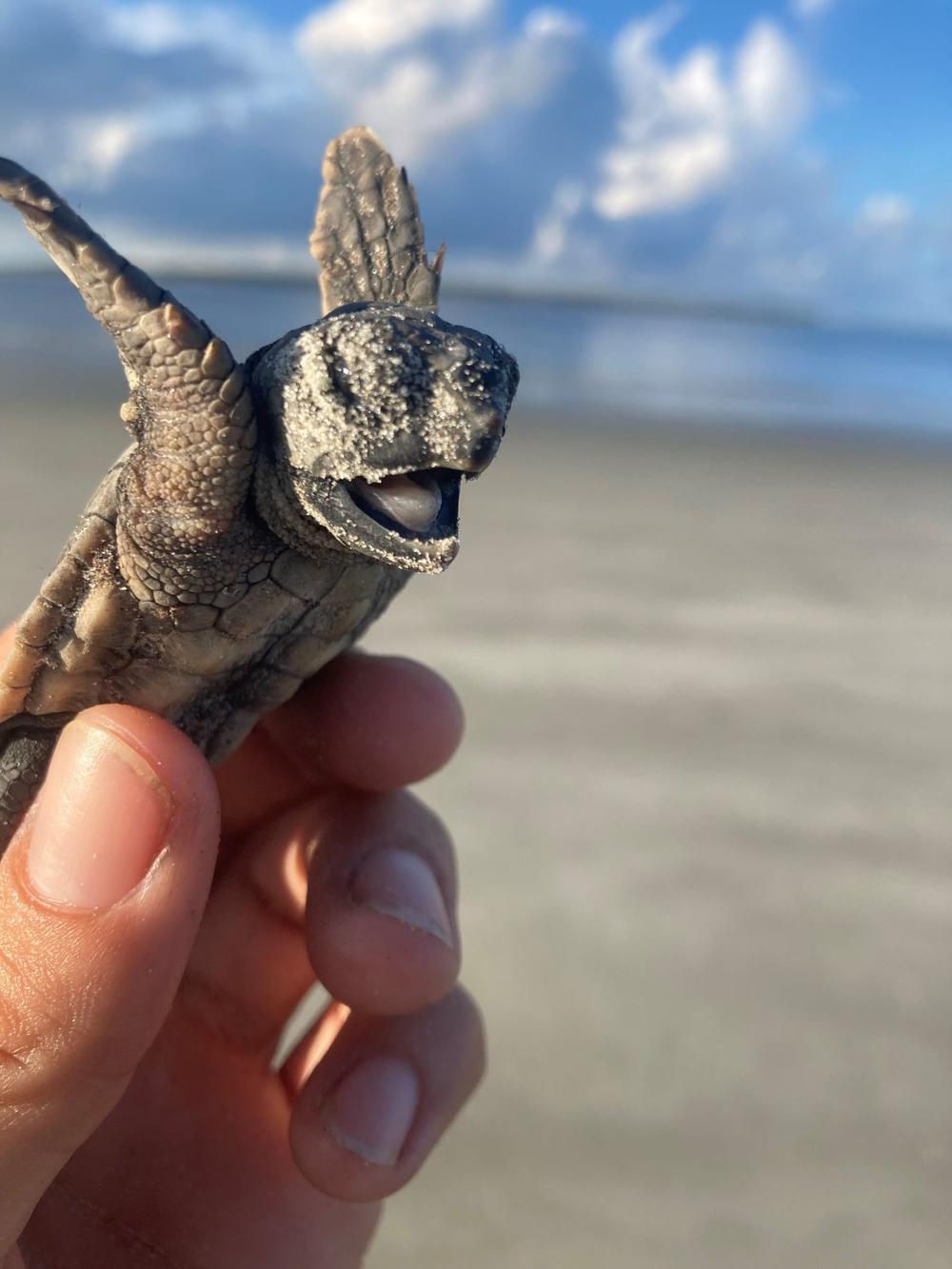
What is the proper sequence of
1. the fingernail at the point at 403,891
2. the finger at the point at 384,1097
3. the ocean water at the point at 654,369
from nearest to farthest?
the finger at the point at 384,1097
the fingernail at the point at 403,891
the ocean water at the point at 654,369

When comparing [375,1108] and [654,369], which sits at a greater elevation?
[654,369]

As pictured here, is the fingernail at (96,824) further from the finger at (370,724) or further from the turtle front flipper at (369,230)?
the turtle front flipper at (369,230)

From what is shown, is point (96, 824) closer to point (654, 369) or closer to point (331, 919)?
point (331, 919)

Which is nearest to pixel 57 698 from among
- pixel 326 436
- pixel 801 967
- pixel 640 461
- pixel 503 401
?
pixel 326 436

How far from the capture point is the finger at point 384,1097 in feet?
4.69

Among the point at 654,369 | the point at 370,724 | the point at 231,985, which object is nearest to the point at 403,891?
the point at 370,724

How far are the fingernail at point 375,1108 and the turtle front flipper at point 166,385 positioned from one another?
2.95 feet

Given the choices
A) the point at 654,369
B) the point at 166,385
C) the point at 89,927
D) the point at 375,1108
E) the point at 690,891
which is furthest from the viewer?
the point at 654,369

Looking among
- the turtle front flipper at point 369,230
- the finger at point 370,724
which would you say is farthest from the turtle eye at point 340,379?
the finger at point 370,724

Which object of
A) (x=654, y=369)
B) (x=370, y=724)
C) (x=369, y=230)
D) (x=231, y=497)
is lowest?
(x=370, y=724)

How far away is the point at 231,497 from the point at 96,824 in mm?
382

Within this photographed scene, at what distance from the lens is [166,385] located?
1.08 meters

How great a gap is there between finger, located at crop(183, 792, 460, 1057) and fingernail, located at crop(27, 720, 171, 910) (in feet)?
1.92

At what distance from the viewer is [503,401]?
104cm
